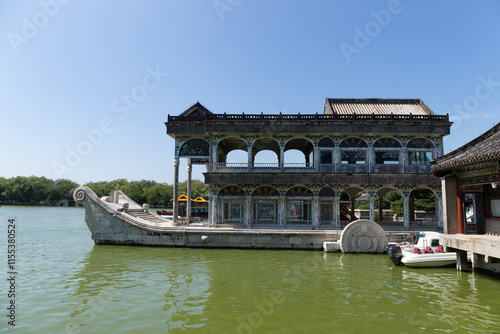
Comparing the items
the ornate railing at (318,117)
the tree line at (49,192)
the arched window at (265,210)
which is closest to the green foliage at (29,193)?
the tree line at (49,192)

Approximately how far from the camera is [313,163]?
22703 millimetres

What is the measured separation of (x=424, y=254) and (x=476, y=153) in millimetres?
5112

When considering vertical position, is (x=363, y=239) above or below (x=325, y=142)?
below

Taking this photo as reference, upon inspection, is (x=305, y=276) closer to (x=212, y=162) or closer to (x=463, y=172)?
(x=463, y=172)

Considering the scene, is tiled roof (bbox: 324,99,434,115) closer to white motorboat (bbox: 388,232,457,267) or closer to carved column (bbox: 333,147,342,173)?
carved column (bbox: 333,147,342,173)

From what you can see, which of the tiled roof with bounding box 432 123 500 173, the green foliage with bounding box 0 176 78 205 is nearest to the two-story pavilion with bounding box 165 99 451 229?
the tiled roof with bounding box 432 123 500 173

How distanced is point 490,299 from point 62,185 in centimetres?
11528

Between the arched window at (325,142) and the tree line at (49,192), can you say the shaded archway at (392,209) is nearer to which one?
the arched window at (325,142)

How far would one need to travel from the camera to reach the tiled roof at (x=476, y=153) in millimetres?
11117

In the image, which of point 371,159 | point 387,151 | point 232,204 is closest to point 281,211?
point 232,204

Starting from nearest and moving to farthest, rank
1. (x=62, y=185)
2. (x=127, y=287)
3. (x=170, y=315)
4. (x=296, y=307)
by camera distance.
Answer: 1. (x=170, y=315)
2. (x=296, y=307)
3. (x=127, y=287)
4. (x=62, y=185)

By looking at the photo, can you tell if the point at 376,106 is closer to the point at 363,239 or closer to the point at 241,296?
the point at 363,239

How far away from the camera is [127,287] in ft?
34.5

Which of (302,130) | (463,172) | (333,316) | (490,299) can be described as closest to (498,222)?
(463,172)
